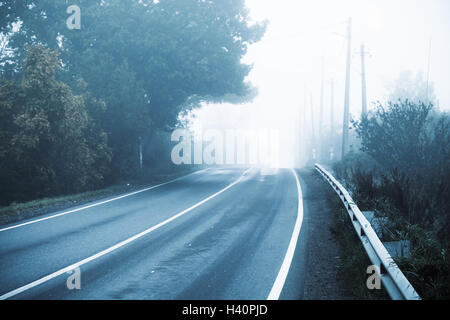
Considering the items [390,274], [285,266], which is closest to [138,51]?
[285,266]

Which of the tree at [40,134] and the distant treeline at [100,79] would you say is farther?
the distant treeline at [100,79]

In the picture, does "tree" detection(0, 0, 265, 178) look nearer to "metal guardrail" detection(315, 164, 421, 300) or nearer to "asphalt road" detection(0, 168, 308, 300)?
"asphalt road" detection(0, 168, 308, 300)

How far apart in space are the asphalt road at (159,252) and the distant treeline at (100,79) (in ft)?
18.4

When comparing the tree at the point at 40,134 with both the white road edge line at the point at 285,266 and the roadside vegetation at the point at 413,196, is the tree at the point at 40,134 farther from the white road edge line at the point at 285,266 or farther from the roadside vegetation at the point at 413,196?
the roadside vegetation at the point at 413,196

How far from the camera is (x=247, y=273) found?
6.31 metres

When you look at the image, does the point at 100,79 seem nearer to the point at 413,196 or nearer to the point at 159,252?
the point at 159,252

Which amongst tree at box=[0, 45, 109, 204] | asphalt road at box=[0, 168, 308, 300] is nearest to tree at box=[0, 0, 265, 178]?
tree at box=[0, 45, 109, 204]

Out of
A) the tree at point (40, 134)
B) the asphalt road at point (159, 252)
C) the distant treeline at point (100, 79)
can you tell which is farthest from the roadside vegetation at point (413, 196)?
the tree at point (40, 134)

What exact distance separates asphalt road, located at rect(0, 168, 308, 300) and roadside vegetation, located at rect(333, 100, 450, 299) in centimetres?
173

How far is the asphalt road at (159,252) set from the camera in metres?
5.62

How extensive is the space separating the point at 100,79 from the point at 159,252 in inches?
666

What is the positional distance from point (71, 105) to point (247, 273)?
14.3 m

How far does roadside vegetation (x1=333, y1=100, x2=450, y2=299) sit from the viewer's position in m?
5.43
